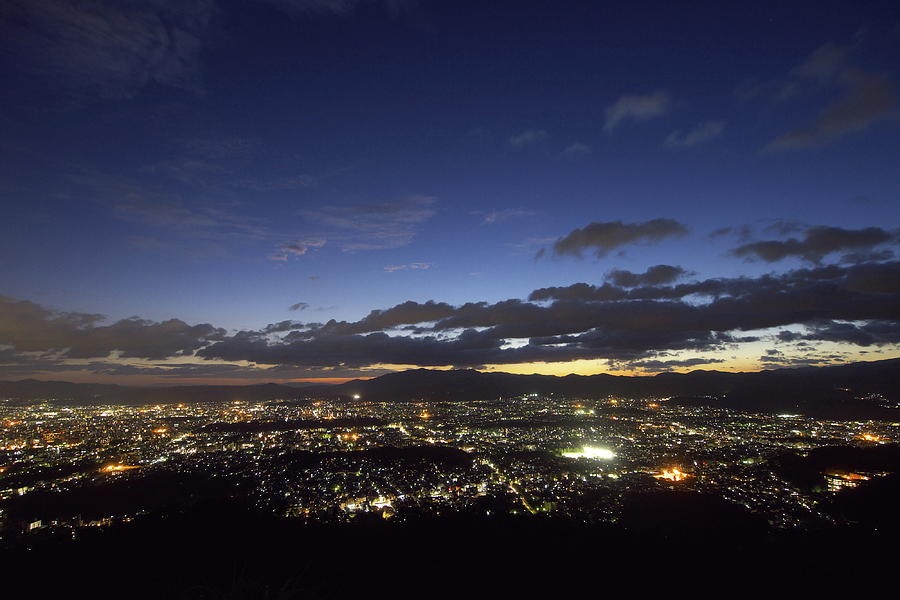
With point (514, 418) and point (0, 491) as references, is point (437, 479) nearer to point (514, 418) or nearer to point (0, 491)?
point (0, 491)

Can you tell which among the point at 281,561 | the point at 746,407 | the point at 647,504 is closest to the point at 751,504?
the point at 647,504

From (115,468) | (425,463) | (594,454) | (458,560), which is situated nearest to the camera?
(458,560)

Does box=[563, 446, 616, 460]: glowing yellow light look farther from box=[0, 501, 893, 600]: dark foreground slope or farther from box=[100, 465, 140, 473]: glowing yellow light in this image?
box=[100, 465, 140, 473]: glowing yellow light

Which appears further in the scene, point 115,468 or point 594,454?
point 594,454

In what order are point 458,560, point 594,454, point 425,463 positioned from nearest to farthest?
point 458,560 < point 425,463 < point 594,454

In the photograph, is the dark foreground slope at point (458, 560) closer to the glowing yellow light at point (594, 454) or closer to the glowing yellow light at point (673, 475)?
the glowing yellow light at point (673, 475)

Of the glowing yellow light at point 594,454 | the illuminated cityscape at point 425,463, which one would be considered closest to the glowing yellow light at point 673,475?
the illuminated cityscape at point 425,463

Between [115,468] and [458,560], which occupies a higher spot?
[115,468]

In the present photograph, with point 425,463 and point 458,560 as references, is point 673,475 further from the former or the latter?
point 458,560

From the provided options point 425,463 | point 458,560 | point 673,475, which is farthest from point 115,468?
point 673,475
